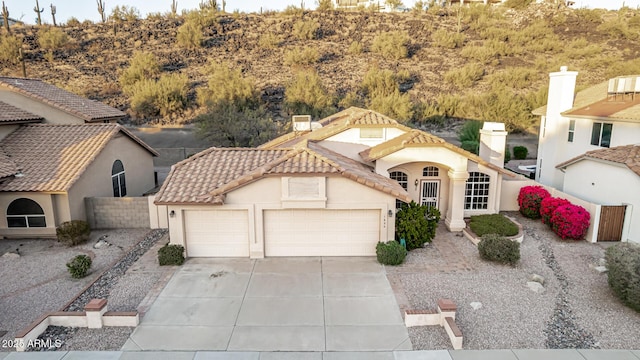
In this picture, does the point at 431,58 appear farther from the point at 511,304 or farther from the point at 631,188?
the point at 511,304

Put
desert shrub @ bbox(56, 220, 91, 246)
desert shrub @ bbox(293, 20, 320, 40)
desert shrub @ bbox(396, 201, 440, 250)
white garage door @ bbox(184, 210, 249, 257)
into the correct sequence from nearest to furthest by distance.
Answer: white garage door @ bbox(184, 210, 249, 257)
desert shrub @ bbox(396, 201, 440, 250)
desert shrub @ bbox(56, 220, 91, 246)
desert shrub @ bbox(293, 20, 320, 40)

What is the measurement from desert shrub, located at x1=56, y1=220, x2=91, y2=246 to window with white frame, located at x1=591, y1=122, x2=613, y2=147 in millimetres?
23927

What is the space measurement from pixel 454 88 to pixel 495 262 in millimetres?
35843

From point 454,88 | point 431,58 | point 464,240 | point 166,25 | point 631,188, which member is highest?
point 166,25

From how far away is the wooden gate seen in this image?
50.1ft

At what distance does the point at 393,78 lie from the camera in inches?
1737

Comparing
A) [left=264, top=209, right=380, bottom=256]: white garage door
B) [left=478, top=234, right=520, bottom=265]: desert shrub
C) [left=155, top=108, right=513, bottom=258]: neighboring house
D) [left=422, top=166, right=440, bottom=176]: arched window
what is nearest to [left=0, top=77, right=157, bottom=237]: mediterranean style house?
[left=155, top=108, right=513, bottom=258]: neighboring house

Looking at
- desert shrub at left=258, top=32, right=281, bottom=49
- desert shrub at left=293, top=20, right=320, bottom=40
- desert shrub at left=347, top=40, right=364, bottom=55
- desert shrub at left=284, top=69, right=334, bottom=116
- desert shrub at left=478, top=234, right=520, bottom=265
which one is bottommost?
desert shrub at left=478, top=234, right=520, bottom=265

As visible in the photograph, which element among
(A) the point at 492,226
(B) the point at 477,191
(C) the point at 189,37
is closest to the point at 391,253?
(A) the point at 492,226

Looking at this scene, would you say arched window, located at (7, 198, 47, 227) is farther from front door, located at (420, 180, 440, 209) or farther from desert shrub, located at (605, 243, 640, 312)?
desert shrub, located at (605, 243, 640, 312)

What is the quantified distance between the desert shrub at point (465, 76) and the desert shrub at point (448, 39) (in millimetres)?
8307

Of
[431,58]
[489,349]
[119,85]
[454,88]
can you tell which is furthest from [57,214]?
[431,58]

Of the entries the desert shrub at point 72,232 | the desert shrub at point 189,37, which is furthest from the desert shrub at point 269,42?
the desert shrub at point 72,232

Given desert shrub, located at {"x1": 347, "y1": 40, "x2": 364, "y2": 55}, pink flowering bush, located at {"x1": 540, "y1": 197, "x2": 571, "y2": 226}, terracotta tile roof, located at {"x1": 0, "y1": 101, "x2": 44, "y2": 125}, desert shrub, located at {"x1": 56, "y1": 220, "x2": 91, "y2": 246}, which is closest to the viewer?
desert shrub, located at {"x1": 56, "y1": 220, "x2": 91, "y2": 246}
